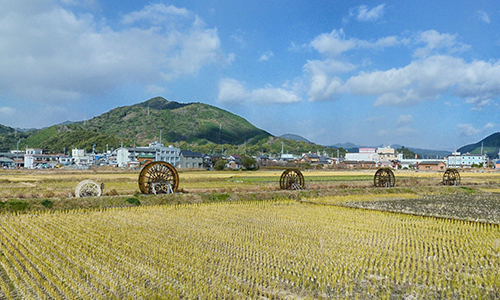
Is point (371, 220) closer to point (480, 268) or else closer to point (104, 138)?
point (480, 268)

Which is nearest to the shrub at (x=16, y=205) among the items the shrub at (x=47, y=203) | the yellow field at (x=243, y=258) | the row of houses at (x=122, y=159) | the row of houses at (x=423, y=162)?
the shrub at (x=47, y=203)

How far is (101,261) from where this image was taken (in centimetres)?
1070

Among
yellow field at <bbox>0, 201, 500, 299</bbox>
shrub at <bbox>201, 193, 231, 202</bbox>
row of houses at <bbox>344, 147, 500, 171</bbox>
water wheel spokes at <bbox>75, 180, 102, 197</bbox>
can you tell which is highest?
row of houses at <bbox>344, 147, 500, 171</bbox>

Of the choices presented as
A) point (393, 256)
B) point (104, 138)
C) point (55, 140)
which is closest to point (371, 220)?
point (393, 256)

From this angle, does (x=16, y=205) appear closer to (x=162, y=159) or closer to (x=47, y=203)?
(x=47, y=203)

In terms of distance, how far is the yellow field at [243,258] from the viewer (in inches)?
343

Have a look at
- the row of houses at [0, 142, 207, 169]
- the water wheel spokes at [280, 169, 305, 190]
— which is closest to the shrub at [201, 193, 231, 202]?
the water wheel spokes at [280, 169, 305, 190]

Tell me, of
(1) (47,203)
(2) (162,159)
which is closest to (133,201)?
(1) (47,203)

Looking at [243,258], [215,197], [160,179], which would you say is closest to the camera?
[243,258]

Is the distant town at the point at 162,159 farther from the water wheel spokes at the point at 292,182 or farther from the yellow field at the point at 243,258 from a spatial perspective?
the yellow field at the point at 243,258

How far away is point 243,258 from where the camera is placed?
1128 cm

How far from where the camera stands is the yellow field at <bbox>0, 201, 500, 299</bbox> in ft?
28.6

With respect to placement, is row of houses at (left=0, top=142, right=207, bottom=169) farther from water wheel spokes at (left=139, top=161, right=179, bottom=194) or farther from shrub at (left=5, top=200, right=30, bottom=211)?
shrub at (left=5, top=200, right=30, bottom=211)

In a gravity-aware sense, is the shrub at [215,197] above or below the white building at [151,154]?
below
